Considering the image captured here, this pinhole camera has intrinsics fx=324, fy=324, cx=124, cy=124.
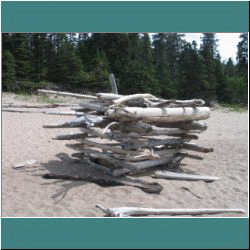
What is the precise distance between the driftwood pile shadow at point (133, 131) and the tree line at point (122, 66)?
7.70 m

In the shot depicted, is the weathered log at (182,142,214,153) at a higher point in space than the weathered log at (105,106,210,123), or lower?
lower

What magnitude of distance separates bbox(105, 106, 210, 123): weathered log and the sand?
123 cm

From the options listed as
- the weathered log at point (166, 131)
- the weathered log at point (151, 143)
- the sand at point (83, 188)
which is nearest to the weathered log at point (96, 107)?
the weathered log at point (151, 143)

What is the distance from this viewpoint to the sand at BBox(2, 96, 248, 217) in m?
4.77

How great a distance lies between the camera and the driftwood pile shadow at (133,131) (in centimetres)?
590

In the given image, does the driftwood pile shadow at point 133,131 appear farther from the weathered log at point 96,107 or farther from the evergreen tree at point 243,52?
the evergreen tree at point 243,52

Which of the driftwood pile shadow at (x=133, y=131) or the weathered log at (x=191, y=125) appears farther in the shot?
the weathered log at (x=191, y=125)

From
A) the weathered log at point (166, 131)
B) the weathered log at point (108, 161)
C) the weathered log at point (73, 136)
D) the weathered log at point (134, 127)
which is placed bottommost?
the weathered log at point (108, 161)

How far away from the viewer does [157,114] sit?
6.19 m

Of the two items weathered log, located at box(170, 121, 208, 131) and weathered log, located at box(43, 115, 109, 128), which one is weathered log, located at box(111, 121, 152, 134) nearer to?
weathered log, located at box(43, 115, 109, 128)

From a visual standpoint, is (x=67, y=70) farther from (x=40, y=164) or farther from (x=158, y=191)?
(x=158, y=191)

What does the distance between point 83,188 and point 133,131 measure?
4.76 ft

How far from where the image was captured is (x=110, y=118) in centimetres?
621

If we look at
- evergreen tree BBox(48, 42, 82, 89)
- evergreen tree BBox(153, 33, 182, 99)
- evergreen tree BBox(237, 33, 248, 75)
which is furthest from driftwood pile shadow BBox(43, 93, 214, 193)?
evergreen tree BBox(153, 33, 182, 99)
